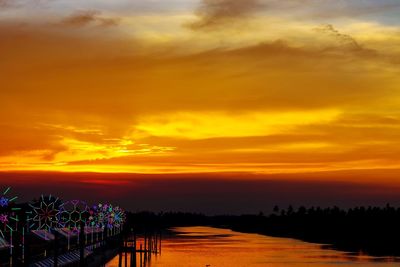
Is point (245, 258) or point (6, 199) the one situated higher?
point (6, 199)

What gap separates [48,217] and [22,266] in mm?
64126

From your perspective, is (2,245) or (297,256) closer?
(2,245)

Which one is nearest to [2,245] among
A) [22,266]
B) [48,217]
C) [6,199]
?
[6,199]

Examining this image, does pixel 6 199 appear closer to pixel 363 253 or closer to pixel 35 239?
pixel 35 239

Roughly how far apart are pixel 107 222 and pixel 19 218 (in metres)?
147

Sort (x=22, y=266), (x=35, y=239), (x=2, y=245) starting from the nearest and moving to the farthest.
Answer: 1. (x=22, y=266)
2. (x=2, y=245)
3. (x=35, y=239)

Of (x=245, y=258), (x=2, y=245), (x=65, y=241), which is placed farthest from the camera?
(x=245, y=258)

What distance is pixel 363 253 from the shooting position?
147m

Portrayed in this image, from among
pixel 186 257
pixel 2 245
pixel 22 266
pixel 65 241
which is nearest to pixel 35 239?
pixel 65 241

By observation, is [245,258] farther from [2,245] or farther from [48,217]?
[2,245]

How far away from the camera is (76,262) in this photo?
76.8 m

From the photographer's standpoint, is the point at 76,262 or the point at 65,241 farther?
the point at 65,241

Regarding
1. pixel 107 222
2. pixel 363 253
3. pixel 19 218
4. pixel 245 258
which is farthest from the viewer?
pixel 107 222

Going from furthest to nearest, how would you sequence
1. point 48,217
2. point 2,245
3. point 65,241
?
point 65,241
point 48,217
point 2,245
